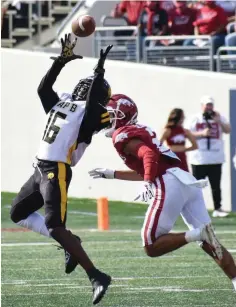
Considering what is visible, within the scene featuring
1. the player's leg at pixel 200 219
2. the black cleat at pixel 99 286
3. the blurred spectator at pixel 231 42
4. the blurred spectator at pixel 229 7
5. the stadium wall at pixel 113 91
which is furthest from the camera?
the blurred spectator at pixel 229 7

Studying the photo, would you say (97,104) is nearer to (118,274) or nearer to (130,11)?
(118,274)

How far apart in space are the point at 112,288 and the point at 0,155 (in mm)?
12099

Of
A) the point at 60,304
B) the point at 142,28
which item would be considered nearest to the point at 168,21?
the point at 142,28

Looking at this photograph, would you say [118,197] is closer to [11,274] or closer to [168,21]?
[168,21]

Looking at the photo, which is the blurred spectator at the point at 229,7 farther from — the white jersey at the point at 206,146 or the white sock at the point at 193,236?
the white sock at the point at 193,236

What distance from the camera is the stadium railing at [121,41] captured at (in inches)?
769

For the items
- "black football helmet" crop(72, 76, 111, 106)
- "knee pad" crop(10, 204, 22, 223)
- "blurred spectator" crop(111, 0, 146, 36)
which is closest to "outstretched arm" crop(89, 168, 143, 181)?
"black football helmet" crop(72, 76, 111, 106)

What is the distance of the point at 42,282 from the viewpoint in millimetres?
9758

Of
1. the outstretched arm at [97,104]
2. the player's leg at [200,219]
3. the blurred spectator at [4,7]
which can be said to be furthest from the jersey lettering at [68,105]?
the blurred spectator at [4,7]

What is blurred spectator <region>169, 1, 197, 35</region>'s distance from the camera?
19203 mm

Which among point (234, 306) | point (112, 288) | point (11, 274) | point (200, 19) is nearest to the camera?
point (234, 306)

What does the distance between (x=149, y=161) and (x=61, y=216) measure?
75 centimetres

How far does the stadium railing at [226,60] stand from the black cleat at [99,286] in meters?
9.92

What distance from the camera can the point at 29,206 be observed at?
28.9 ft
